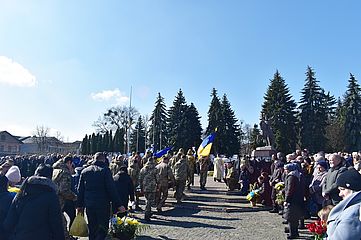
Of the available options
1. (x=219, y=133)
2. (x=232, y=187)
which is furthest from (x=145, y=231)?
(x=219, y=133)

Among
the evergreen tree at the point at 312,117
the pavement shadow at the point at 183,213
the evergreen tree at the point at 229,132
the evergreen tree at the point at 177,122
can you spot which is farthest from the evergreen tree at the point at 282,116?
the pavement shadow at the point at 183,213

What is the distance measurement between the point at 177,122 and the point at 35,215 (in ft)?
161

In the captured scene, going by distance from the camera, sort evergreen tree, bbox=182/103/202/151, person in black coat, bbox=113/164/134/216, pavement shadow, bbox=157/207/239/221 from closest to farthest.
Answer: person in black coat, bbox=113/164/134/216 → pavement shadow, bbox=157/207/239/221 → evergreen tree, bbox=182/103/202/151

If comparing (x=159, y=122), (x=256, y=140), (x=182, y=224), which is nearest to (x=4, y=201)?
(x=182, y=224)

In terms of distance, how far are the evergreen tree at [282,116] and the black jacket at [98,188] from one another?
39.3 m

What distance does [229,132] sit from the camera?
5009 centimetres

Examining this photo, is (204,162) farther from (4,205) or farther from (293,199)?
(4,205)

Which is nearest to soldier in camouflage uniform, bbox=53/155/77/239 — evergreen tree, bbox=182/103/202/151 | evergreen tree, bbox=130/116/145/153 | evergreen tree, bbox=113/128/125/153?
evergreen tree, bbox=182/103/202/151

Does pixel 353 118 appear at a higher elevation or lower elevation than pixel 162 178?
higher

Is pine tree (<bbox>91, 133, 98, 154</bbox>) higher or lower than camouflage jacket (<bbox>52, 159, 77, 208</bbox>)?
higher

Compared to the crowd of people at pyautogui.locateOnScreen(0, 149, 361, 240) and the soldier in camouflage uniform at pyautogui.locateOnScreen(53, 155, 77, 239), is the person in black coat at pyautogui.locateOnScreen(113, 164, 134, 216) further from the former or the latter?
the soldier in camouflage uniform at pyautogui.locateOnScreen(53, 155, 77, 239)

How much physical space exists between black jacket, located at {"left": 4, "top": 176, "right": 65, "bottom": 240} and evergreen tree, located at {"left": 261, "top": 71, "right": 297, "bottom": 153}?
1651 inches

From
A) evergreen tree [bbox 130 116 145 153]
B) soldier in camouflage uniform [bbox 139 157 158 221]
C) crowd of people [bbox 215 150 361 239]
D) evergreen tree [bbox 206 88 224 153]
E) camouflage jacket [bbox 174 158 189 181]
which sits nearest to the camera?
crowd of people [bbox 215 150 361 239]

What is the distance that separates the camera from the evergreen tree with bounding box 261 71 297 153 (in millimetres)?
44875
